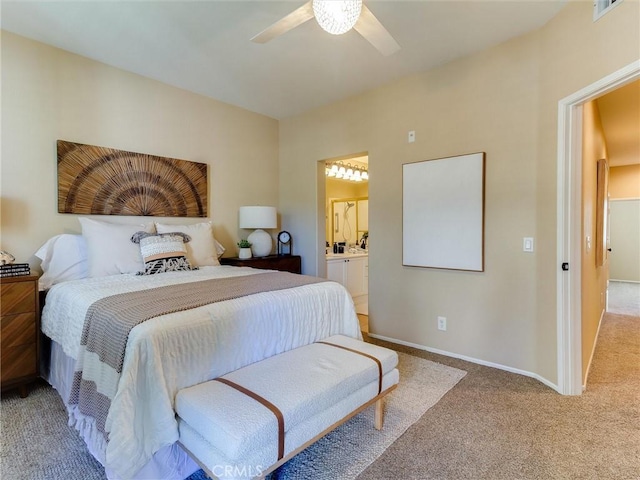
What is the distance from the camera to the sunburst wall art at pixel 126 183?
2725mm

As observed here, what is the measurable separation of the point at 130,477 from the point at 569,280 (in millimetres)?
2732

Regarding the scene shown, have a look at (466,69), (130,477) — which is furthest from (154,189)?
(466,69)

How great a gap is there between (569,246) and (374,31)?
190cm

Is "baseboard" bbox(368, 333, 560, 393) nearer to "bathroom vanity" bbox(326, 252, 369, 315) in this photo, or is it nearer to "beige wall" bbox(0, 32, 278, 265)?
"bathroom vanity" bbox(326, 252, 369, 315)

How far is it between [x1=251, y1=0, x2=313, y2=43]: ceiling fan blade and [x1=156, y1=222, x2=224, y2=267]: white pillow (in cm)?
185

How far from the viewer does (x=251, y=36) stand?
8.27 feet

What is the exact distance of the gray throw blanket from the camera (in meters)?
1.43

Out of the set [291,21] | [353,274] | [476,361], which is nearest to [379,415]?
[476,361]

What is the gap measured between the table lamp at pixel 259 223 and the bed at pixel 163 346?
148 centimetres

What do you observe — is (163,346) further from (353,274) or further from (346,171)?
(346,171)

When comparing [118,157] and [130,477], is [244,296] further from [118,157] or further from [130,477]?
[118,157]

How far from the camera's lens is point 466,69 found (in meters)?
2.83

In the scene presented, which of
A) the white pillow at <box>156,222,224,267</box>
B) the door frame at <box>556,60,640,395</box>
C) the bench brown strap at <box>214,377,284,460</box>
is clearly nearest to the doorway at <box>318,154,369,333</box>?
the white pillow at <box>156,222,224,267</box>

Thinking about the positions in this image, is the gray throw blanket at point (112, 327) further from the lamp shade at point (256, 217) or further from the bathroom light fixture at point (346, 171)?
the bathroom light fixture at point (346, 171)
